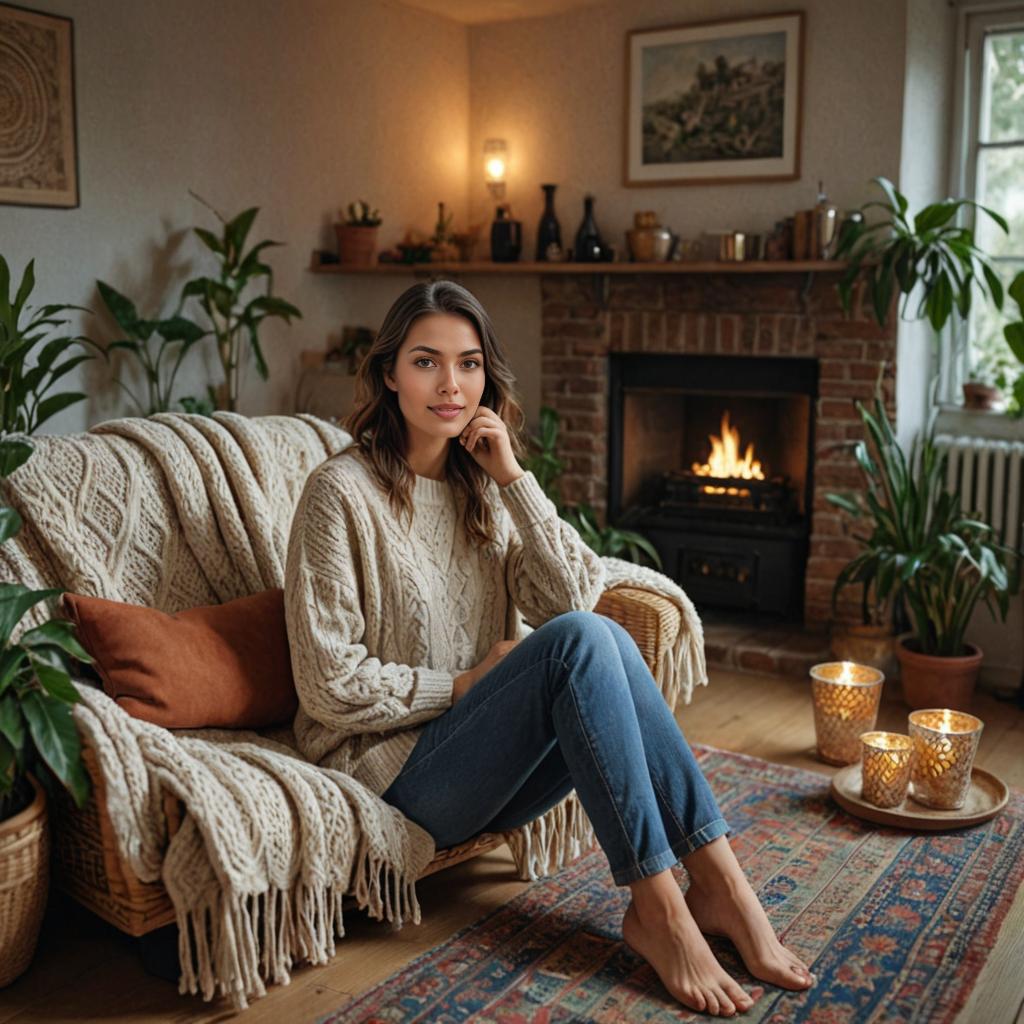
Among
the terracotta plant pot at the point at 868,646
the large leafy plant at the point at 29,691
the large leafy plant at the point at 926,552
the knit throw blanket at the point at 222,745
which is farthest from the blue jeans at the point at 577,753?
the terracotta plant pot at the point at 868,646

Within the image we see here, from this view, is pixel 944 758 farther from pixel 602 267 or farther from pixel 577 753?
pixel 602 267

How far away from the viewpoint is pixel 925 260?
3693 millimetres

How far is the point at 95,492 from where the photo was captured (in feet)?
7.52

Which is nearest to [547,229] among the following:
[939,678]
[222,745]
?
[939,678]

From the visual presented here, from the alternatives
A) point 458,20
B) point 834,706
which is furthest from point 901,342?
point 458,20

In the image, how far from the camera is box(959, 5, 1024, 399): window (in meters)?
3.99

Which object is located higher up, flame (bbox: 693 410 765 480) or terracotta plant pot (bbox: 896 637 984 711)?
flame (bbox: 693 410 765 480)

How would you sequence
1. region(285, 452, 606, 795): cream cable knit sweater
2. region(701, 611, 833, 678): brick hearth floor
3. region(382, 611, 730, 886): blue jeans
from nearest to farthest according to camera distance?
region(382, 611, 730, 886): blue jeans < region(285, 452, 606, 795): cream cable knit sweater < region(701, 611, 833, 678): brick hearth floor

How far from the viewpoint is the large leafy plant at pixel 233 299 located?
387 centimetres

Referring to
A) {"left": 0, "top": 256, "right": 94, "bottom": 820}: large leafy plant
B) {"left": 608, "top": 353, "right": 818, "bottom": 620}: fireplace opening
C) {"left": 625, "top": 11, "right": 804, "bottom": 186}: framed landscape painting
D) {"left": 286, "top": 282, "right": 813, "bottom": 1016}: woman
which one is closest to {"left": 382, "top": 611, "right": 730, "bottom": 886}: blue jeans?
{"left": 286, "top": 282, "right": 813, "bottom": 1016}: woman

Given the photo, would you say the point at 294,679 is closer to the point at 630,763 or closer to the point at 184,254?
the point at 630,763

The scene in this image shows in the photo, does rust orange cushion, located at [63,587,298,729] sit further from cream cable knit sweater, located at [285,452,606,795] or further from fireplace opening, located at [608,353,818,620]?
fireplace opening, located at [608,353,818,620]

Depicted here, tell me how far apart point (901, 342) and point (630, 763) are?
240 cm

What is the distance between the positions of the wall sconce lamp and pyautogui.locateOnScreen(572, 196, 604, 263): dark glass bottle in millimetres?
398
